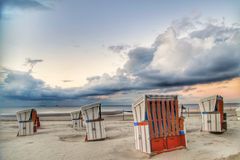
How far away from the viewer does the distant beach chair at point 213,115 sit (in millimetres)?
11633

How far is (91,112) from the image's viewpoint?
10.4 meters

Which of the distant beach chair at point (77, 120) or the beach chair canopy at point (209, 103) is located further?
the distant beach chair at point (77, 120)

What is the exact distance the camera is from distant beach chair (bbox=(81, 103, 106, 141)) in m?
10.2

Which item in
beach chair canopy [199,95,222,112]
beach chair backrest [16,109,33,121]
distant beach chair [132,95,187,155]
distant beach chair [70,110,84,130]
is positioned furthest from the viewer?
distant beach chair [70,110,84,130]

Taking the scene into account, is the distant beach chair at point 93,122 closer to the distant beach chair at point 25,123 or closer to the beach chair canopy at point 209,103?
the distant beach chair at point 25,123

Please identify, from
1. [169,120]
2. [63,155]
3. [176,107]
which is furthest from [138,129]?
[63,155]

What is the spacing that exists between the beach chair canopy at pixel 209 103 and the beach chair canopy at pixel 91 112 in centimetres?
590

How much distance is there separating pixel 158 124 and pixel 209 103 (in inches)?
226

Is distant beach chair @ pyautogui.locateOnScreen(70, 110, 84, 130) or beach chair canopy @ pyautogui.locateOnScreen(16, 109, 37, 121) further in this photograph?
distant beach chair @ pyautogui.locateOnScreen(70, 110, 84, 130)

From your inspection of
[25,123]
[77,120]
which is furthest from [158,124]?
[77,120]

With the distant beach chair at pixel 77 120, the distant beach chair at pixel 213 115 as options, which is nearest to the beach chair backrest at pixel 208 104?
the distant beach chair at pixel 213 115

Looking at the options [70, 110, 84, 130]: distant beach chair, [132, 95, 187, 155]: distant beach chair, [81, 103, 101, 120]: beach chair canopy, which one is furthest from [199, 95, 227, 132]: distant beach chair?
[70, 110, 84, 130]: distant beach chair

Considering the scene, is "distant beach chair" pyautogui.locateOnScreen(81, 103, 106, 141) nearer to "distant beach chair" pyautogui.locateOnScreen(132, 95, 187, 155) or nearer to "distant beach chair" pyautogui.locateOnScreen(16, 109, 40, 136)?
"distant beach chair" pyautogui.locateOnScreen(132, 95, 187, 155)

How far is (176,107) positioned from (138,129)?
1.68m
